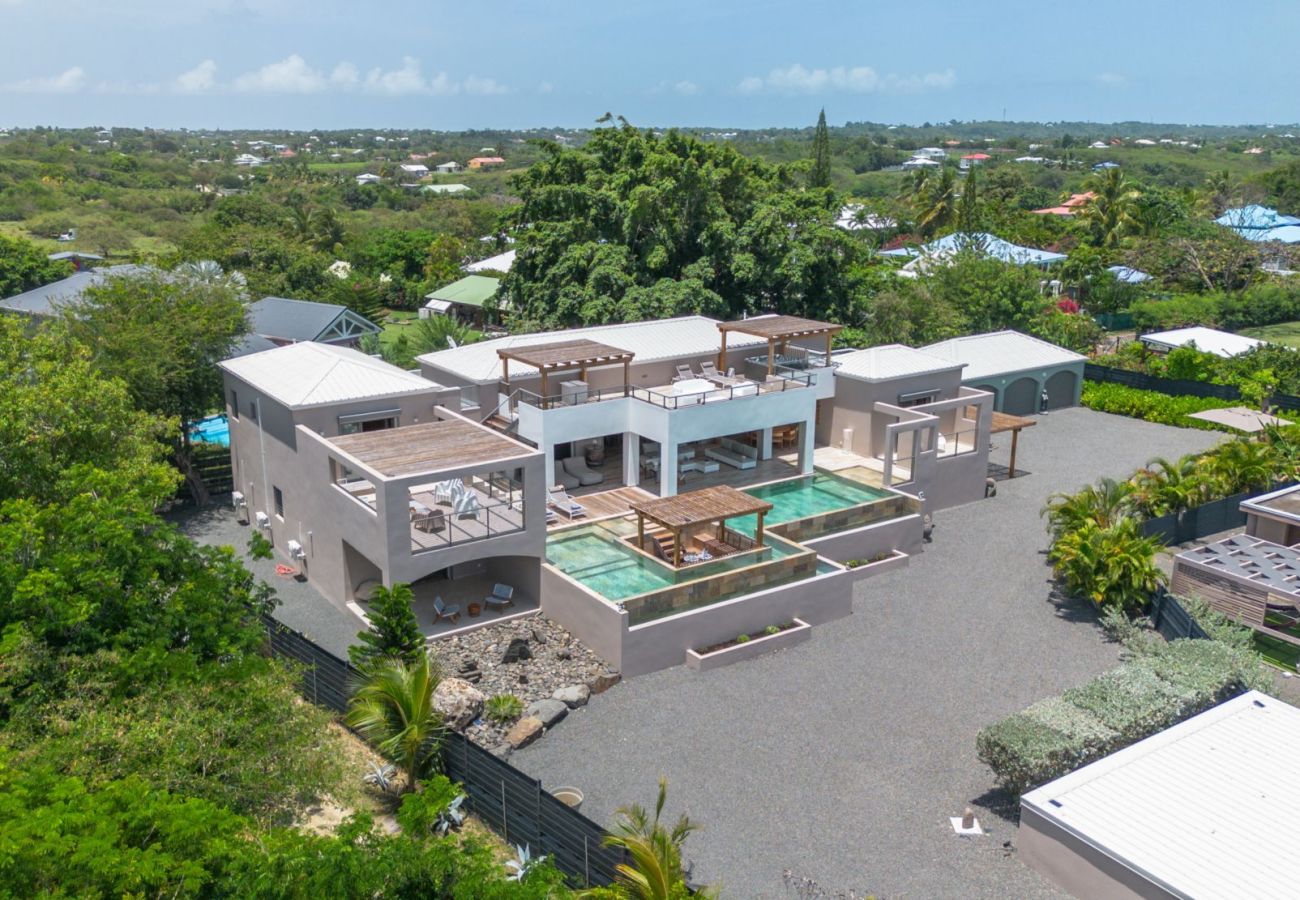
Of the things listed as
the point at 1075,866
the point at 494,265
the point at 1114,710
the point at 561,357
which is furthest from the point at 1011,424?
the point at 494,265

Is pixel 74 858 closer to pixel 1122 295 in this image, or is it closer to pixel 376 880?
pixel 376 880

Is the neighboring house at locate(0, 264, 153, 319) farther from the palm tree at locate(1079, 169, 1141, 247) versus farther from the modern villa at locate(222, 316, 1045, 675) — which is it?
the palm tree at locate(1079, 169, 1141, 247)

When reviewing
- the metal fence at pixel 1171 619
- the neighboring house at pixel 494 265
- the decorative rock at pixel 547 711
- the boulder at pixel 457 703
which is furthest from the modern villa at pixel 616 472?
the neighboring house at pixel 494 265

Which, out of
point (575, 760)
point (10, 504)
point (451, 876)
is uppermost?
point (10, 504)

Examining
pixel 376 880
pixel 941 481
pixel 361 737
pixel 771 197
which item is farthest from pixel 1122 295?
pixel 376 880

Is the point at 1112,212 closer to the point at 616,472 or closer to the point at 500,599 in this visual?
the point at 616,472

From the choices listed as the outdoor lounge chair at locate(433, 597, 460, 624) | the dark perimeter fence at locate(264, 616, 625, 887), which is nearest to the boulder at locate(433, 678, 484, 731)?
the dark perimeter fence at locate(264, 616, 625, 887)

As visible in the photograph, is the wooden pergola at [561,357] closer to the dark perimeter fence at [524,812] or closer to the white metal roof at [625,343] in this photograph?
the white metal roof at [625,343]
